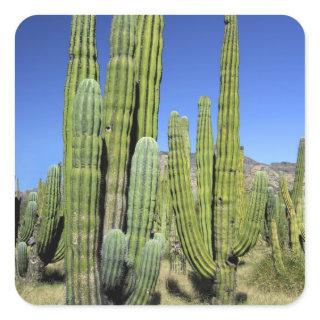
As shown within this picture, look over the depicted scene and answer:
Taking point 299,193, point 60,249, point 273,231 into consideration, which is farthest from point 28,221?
point 299,193

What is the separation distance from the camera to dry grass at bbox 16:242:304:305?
5234mm

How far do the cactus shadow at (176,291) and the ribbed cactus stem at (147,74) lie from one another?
164 centimetres

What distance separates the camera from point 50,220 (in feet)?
22.7

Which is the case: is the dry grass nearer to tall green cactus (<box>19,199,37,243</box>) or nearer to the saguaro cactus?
tall green cactus (<box>19,199,37,243</box>)

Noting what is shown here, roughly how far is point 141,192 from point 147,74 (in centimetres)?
101

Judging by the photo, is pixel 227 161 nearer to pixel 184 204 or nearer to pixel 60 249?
pixel 184 204

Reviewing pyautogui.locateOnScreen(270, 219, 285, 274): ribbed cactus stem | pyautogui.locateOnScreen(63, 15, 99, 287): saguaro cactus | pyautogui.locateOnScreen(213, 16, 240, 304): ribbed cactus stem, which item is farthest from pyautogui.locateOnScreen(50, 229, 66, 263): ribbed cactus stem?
pyautogui.locateOnScreen(270, 219, 285, 274): ribbed cactus stem

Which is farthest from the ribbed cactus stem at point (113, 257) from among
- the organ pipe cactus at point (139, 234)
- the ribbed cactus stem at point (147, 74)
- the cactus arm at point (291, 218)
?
the cactus arm at point (291, 218)

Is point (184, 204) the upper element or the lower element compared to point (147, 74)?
lower

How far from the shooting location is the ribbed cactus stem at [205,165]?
6.00m

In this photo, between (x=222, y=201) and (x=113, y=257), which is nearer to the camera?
(x=113, y=257)

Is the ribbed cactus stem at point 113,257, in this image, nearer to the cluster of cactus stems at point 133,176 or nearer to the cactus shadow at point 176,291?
the cluster of cactus stems at point 133,176

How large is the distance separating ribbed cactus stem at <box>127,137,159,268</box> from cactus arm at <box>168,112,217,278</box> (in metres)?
0.99

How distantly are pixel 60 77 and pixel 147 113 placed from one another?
0.93 metres
